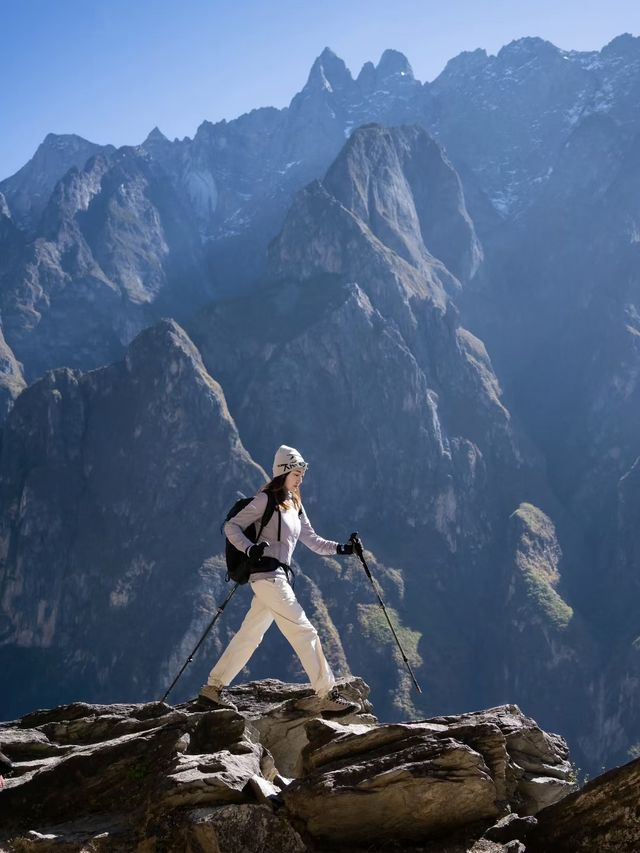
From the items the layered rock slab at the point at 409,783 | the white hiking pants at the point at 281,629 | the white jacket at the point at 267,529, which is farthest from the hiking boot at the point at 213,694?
the layered rock slab at the point at 409,783

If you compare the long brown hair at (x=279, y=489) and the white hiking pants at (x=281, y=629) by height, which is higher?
the long brown hair at (x=279, y=489)

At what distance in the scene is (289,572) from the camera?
61.7 ft

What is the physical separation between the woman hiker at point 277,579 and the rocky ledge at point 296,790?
141cm

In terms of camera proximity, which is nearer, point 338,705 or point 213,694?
point 213,694

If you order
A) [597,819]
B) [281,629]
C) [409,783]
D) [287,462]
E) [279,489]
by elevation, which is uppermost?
[287,462]

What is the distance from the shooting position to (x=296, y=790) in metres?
14.2

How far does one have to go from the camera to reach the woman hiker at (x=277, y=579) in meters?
17.7

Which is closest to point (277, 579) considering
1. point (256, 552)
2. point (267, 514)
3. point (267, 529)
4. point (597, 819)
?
point (256, 552)

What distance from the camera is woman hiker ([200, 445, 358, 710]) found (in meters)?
17.7

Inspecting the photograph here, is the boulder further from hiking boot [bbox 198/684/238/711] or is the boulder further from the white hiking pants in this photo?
hiking boot [bbox 198/684/238/711]

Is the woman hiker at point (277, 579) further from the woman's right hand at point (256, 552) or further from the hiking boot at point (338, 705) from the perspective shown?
the hiking boot at point (338, 705)

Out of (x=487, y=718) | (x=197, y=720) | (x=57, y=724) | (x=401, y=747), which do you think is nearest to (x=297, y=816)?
(x=401, y=747)

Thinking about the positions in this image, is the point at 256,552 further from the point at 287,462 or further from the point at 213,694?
the point at 213,694

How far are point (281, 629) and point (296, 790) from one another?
4177 millimetres
